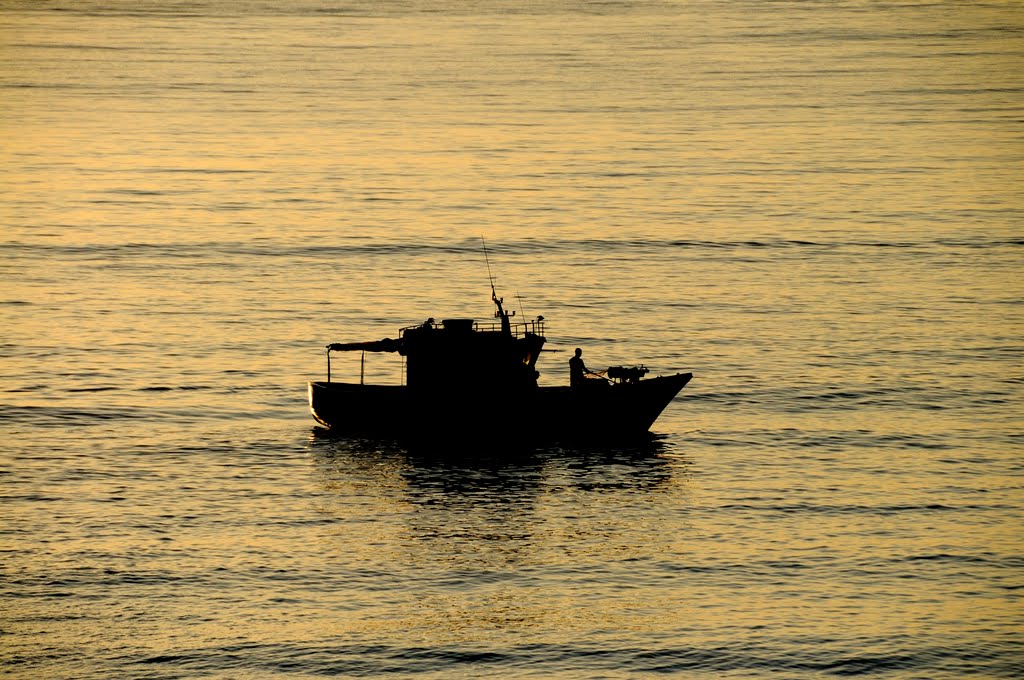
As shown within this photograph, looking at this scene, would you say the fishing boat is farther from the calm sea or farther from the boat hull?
the calm sea

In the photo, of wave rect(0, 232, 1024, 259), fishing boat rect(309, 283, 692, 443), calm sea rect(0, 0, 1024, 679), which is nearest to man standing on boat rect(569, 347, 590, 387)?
fishing boat rect(309, 283, 692, 443)

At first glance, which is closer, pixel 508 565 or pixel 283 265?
pixel 508 565

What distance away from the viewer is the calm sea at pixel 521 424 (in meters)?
49.0

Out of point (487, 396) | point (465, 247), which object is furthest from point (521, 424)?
point (465, 247)

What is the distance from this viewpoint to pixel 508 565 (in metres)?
53.8

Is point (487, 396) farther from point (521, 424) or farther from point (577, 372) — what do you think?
point (577, 372)

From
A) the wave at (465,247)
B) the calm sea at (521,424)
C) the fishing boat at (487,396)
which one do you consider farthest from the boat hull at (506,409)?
the wave at (465,247)

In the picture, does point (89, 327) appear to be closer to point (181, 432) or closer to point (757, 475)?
point (181, 432)

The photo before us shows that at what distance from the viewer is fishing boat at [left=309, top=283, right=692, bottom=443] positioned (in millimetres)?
67812

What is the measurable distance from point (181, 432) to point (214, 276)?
3548cm

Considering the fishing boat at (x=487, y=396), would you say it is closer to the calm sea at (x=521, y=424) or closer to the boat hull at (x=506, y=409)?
the boat hull at (x=506, y=409)

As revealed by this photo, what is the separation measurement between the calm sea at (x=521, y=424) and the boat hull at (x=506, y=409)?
1404 mm

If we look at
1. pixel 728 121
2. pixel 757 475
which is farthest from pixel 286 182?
pixel 757 475

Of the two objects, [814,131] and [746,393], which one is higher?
[814,131]
